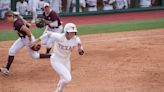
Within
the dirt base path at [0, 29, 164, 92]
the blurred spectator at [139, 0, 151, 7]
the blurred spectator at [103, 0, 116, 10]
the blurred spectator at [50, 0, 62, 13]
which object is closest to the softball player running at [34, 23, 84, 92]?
the dirt base path at [0, 29, 164, 92]

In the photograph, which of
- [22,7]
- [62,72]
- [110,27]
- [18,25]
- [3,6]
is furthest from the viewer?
[22,7]

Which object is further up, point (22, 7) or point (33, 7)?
point (33, 7)

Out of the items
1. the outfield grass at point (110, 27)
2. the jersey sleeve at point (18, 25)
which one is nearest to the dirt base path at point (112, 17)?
the outfield grass at point (110, 27)

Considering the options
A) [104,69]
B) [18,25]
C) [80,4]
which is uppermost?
[18,25]

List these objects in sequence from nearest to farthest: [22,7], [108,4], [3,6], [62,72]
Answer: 1. [62,72]
2. [3,6]
3. [22,7]
4. [108,4]

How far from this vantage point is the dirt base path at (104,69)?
9562mm

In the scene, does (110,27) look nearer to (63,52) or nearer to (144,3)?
(144,3)

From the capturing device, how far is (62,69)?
8.34 meters

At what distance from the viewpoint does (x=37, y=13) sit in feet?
63.8

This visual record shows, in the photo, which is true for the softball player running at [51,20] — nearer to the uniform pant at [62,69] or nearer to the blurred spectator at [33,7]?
the uniform pant at [62,69]

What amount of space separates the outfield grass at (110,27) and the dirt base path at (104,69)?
4.72ft

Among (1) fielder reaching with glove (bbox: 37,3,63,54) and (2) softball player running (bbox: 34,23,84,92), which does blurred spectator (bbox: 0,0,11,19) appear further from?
(2) softball player running (bbox: 34,23,84,92)

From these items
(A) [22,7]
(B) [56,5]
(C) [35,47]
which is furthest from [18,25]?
(B) [56,5]

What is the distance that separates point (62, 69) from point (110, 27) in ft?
30.6
